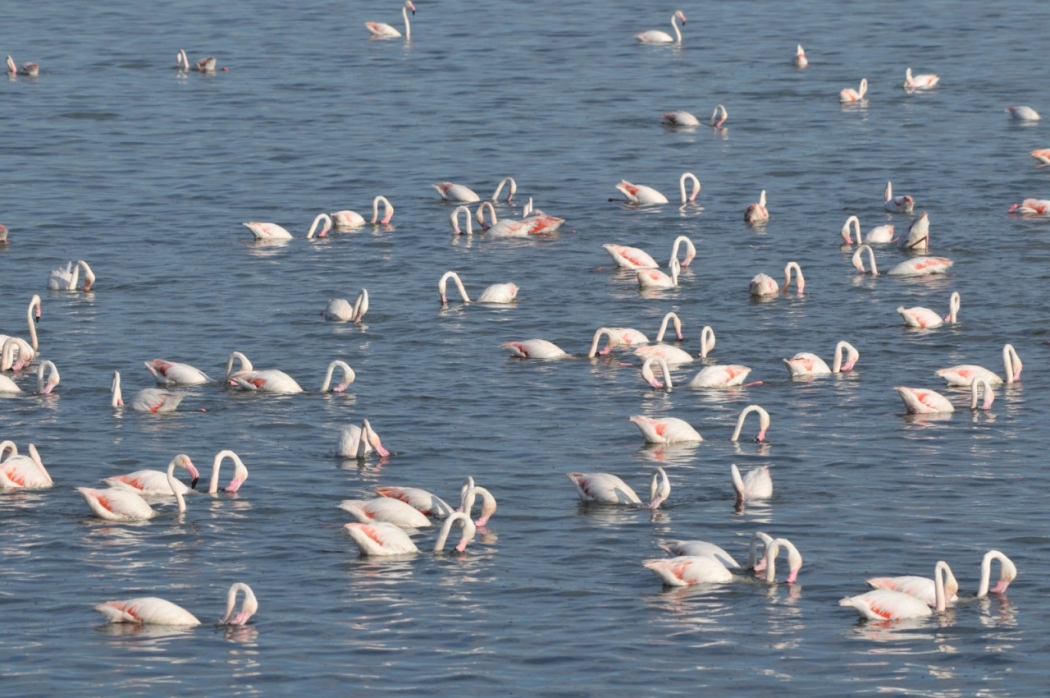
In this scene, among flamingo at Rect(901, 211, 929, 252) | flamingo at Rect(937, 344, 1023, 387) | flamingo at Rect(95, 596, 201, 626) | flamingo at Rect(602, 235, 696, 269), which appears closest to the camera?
flamingo at Rect(95, 596, 201, 626)

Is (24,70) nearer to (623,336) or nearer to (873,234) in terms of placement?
(873,234)

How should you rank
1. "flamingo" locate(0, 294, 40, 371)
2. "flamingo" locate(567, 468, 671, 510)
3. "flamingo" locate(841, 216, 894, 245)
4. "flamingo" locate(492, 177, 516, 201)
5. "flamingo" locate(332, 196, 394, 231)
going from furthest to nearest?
"flamingo" locate(492, 177, 516, 201) → "flamingo" locate(332, 196, 394, 231) → "flamingo" locate(841, 216, 894, 245) → "flamingo" locate(0, 294, 40, 371) → "flamingo" locate(567, 468, 671, 510)

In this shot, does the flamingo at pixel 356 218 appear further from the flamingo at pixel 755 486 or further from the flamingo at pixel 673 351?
the flamingo at pixel 755 486

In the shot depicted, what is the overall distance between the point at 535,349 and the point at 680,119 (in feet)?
57.6

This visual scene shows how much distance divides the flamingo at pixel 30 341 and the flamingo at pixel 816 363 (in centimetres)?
1018

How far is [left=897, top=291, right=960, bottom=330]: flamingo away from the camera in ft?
95.2

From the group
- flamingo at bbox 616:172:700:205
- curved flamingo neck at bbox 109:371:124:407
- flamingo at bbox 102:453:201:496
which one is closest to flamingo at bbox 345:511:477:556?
flamingo at bbox 102:453:201:496

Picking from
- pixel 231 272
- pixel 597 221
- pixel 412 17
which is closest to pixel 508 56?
pixel 412 17

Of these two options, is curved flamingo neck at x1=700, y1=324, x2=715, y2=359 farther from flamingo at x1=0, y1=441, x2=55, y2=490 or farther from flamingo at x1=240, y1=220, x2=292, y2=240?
flamingo at x1=240, y1=220, x2=292, y2=240

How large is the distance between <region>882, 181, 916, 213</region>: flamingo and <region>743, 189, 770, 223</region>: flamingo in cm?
225

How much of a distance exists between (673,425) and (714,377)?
8.75 feet

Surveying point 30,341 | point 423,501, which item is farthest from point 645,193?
point 423,501

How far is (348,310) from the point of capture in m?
30.0

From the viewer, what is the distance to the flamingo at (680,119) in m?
44.2
